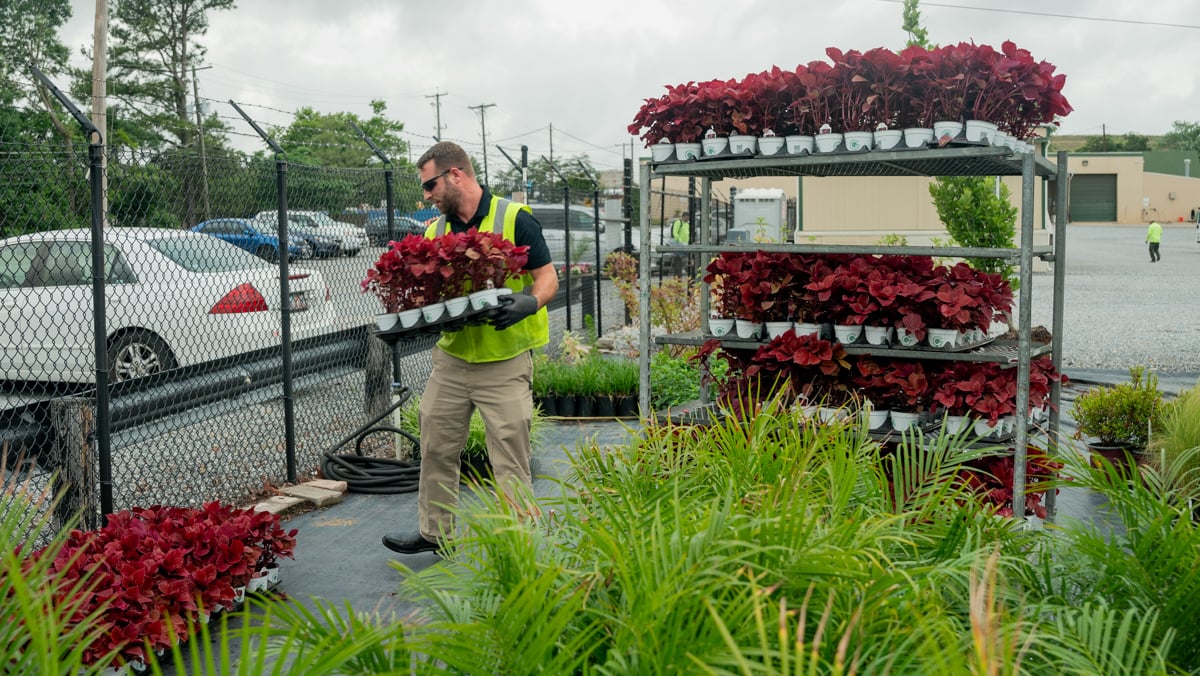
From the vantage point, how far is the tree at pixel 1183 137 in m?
103

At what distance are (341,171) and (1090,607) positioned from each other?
579 cm

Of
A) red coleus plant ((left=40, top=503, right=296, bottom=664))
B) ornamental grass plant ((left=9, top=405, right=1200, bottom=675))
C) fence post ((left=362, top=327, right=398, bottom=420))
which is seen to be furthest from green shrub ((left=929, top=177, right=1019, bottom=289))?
red coleus plant ((left=40, top=503, right=296, bottom=664))

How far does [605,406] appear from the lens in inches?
330

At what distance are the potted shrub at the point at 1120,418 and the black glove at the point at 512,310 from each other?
381 cm

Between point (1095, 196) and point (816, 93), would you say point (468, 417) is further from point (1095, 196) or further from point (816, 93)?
point (1095, 196)

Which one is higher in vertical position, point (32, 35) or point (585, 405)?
point (32, 35)

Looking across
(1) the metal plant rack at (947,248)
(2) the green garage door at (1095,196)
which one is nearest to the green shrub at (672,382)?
(1) the metal plant rack at (947,248)

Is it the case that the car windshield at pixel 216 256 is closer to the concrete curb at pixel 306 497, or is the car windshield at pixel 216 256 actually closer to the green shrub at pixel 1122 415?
the concrete curb at pixel 306 497

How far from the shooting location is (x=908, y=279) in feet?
16.4

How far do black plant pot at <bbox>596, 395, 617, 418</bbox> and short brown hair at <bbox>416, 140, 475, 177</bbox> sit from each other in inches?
156

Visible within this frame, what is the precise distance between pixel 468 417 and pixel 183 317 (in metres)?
3.22

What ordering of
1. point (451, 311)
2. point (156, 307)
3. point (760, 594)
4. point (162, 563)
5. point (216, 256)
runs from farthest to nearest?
point (156, 307)
point (216, 256)
point (451, 311)
point (162, 563)
point (760, 594)

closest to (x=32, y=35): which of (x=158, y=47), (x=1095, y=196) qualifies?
(x=158, y=47)

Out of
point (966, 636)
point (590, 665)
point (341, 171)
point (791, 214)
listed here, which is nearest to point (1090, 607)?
point (966, 636)
